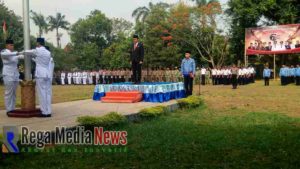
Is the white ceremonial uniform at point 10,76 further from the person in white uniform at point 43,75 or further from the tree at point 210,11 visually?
the tree at point 210,11

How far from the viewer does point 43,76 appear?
8.60 m

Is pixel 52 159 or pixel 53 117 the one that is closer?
pixel 52 159

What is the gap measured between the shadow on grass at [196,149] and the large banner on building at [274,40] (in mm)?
23237

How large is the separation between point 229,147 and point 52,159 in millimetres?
2507

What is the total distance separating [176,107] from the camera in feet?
35.7

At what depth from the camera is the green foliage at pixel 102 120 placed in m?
6.85

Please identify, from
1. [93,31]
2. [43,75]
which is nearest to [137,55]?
[43,75]

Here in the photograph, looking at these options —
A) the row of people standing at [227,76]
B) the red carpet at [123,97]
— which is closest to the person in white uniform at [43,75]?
the red carpet at [123,97]

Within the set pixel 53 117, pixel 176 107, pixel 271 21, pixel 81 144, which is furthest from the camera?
pixel 271 21

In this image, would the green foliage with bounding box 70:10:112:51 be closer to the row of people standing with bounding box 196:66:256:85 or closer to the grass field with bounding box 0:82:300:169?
the row of people standing with bounding box 196:66:256:85

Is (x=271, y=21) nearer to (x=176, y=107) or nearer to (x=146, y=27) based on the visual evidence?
(x=146, y=27)

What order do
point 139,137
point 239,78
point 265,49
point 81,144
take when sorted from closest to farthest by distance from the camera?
point 81,144 < point 139,137 < point 239,78 < point 265,49

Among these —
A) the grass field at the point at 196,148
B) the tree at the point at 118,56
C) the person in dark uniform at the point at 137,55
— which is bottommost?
the grass field at the point at 196,148

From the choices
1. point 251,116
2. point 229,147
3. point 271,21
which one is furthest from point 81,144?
point 271,21
